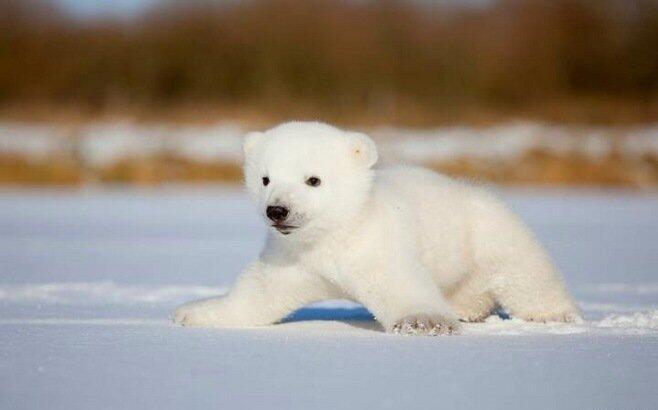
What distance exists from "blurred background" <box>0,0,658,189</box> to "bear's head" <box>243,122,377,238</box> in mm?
12793

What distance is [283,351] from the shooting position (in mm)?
3330

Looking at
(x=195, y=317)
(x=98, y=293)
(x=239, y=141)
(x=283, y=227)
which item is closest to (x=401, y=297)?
(x=283, y=227)

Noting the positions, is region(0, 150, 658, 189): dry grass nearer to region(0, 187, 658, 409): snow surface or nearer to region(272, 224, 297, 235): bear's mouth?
region(0, 187, 658, 409): snow surface

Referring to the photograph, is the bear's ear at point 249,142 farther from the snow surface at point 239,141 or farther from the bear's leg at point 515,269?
the snow surface at point 239,141

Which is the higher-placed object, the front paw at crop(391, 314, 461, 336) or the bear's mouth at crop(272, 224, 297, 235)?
the bear's mouth at crop(272, 224, 297, 235)

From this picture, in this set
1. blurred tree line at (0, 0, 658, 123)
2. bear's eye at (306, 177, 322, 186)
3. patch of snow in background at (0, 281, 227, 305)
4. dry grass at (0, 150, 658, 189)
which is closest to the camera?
bear's eye at (306, 177, 322, 186)

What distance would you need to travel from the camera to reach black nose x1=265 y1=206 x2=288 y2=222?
3818 millimetres

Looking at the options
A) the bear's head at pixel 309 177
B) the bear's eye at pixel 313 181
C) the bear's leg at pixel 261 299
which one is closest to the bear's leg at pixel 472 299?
the bear's leg at pixel 261 299

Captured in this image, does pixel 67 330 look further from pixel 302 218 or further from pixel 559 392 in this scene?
pixel 559 392

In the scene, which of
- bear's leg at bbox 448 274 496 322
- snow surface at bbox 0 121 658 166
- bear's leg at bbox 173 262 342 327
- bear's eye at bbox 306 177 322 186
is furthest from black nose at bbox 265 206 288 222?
snow surface at bbox 0 121 658 166

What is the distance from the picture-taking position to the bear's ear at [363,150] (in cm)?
411

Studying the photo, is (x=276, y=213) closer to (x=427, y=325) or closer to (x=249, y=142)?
(x=249, y=142)

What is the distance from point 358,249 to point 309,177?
36 cm

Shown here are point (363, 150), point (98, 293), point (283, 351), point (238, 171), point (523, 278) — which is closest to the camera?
point (283, 351)
